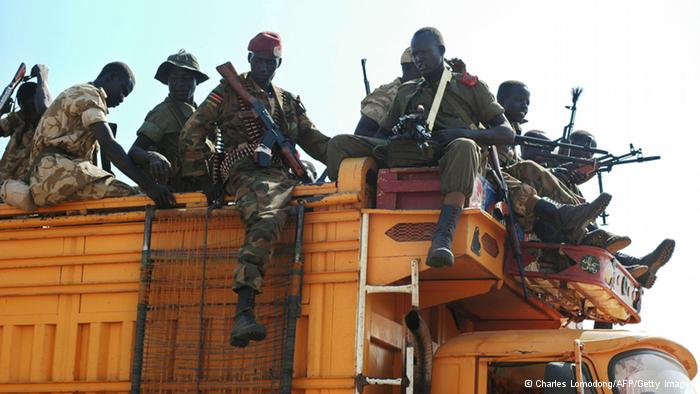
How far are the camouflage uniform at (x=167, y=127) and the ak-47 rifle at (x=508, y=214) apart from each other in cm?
246

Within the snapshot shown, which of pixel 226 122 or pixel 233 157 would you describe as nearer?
pixel 233 157

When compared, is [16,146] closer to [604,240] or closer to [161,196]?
[161,196]

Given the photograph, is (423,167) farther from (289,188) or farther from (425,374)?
(425,374)

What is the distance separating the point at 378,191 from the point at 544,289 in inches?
56.0

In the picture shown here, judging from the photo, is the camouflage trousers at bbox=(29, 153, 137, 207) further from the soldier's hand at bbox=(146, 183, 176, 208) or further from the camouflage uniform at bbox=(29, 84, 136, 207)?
the soldier's hand at bbox=(146, 183, 176, 208)

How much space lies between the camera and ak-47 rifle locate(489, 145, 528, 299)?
21.1 ft

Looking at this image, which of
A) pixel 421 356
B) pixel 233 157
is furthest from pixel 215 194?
pixel 421 356

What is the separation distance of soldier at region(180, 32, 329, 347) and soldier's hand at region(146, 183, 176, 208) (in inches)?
9.4

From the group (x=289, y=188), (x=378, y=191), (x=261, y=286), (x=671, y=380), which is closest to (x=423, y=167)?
(x=378, y=191)

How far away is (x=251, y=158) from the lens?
22.2 feet

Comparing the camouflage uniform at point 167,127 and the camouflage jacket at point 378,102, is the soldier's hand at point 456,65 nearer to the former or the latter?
the camouflage jacket at point 378,102

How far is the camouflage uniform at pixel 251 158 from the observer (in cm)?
596

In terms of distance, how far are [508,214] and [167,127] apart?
9.51ft

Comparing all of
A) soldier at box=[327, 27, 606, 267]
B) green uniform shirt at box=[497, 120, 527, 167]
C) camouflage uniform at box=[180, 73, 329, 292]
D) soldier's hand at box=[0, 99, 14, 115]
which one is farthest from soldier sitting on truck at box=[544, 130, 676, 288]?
soldier's hand at box=[0, 99, 14, 115]
